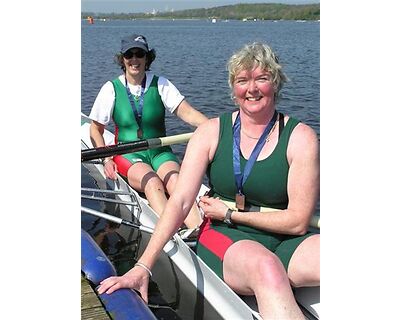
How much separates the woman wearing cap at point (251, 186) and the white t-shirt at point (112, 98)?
6.25 feet

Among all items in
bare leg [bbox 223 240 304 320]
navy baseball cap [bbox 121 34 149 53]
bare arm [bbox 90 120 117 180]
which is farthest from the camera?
bare arm [bbox 90 120 117 180]

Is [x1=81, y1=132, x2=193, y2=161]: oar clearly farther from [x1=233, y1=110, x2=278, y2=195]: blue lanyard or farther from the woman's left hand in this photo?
[x1=233, y1=110, x2=278, y2=195]: blue lanyard

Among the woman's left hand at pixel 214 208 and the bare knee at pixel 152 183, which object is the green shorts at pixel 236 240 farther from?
the bare knee at pixel 152 183

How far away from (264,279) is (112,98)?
257 cm

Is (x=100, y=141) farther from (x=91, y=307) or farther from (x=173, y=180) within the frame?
(x=91, y=307)

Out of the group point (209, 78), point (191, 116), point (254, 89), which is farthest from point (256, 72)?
point (209, 78)

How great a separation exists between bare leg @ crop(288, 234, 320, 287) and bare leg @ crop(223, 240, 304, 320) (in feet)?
0.58

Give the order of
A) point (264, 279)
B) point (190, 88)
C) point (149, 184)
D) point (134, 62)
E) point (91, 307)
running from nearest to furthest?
point (264, 279) → point (91, 307) → point (149, 184) → point (134, 62) → point (190, 88)

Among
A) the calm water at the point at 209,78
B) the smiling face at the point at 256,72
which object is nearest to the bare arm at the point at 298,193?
the smiling face at the point at 256,72

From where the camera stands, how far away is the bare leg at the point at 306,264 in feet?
8.66

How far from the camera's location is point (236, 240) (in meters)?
2.70

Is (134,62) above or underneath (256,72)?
above

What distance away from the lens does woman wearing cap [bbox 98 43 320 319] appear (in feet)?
8.66

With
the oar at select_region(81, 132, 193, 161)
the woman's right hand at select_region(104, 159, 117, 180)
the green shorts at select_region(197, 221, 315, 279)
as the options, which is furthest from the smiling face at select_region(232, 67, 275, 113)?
the woman's right hand at select_region(104, 159, 117, 180)
